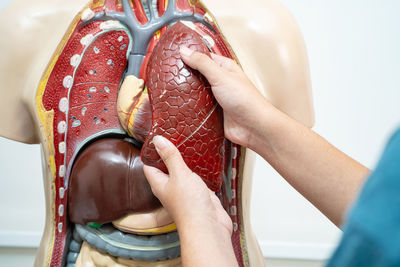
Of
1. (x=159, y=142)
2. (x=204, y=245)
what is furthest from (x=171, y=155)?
(x=204, y=245)

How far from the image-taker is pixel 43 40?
625mm

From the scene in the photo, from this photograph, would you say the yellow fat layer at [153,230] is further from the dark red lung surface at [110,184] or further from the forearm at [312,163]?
the forearm at [312,163]

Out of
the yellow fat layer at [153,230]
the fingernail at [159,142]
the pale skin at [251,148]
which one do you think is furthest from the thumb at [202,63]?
the yellow fat layer at [153,230]

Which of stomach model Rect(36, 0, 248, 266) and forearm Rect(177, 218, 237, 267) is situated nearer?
forearm Rect(177, 218, 237, 267)

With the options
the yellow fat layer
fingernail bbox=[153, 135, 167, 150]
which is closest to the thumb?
fingernail bbox=[153, 135, 167, 150]

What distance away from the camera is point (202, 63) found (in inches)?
21.9

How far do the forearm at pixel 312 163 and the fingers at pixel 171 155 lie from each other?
127 millimetres

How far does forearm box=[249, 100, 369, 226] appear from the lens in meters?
0.59

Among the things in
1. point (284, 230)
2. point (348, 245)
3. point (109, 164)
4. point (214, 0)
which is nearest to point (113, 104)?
point (109, 164)

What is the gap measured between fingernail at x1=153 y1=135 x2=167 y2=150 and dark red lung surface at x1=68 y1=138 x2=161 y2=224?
0.07 metres

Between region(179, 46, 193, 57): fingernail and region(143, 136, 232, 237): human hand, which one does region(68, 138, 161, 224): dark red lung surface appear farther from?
region(179, 46, 193, 57): fingernail

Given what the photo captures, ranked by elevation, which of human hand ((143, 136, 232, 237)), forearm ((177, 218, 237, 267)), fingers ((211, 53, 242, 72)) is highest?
fingers ((211, 53, 242, 72))

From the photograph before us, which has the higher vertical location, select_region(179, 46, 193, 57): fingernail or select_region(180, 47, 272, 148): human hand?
select_region(179, 46, 193, 57): fingernail

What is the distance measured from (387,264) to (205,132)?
40 cm
